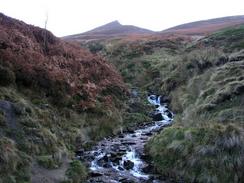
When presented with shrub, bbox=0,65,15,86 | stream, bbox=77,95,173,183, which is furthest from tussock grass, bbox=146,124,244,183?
shrub, bbox=0,65,15,86

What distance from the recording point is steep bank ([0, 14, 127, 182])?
681 inches

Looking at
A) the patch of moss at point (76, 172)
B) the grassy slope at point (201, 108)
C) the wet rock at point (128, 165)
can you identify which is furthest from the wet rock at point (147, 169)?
the patch of moss at point (76, 172)

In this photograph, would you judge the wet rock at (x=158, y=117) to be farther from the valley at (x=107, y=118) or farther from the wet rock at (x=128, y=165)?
the wet rock at (x=128, y=165)

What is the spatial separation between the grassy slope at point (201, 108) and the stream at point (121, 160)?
30.0 inches

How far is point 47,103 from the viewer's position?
23.8 meters

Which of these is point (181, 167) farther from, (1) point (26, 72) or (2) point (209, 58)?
(2) point (209, 58)

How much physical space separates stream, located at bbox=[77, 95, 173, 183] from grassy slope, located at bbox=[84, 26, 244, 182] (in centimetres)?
76

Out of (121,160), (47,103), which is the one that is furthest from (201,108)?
(47,103)

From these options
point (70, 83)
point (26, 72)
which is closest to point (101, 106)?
point (70, 83)

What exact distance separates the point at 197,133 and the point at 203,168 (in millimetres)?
2160

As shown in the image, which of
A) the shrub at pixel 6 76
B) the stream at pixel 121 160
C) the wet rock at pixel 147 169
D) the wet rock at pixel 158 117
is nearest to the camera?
the stream at pixel 121 160

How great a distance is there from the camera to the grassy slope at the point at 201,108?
1705 centimetres

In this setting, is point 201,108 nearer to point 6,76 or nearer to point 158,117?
point 158,117

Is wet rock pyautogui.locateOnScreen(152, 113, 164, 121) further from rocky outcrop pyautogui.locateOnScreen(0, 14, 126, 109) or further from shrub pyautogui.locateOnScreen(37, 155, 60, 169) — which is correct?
shrub pyautogui.locateOnScreen(37, 155, 60, 169)
